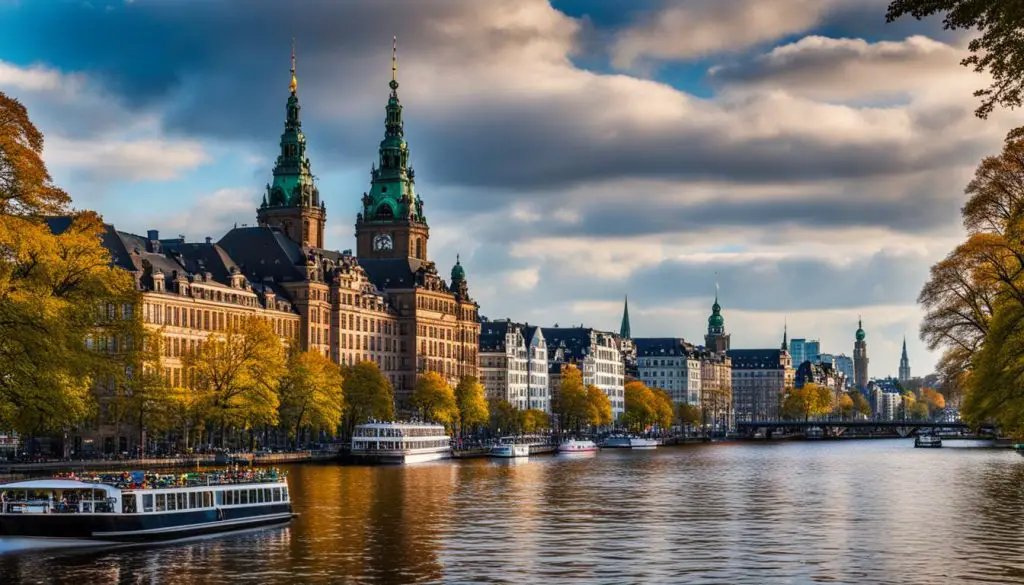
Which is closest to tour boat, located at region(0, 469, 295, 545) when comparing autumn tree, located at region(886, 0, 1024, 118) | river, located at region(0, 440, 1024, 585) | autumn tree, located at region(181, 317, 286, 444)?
river, located at region(0, 440, 1024, 585)

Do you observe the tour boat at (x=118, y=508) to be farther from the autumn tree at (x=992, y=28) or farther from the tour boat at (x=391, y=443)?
the tour boat at (x=391, y=443)

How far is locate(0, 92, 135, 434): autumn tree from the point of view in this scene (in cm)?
6731

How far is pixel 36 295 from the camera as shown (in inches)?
2810

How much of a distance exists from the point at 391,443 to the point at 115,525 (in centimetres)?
9386

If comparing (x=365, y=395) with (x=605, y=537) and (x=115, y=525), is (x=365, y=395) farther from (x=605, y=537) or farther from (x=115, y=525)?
(x=115, y=525)

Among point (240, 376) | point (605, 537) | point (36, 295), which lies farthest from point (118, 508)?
point (240, 376)

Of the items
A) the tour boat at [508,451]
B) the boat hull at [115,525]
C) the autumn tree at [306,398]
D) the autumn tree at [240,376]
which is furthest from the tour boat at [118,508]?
the tour boat at [508,451]

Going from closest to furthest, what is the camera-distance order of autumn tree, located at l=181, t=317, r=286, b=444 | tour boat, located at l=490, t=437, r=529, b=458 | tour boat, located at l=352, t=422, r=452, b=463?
autumn tree, located at l=181, t=317, r=286, b=444 < tour boat, located at l=352, t=422, r=452, b=463 < tour boat, located at l=490, t=437, r=529, b=458

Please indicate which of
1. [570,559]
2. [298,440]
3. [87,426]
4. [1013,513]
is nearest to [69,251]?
[570,559]

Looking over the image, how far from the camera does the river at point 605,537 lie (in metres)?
63.1

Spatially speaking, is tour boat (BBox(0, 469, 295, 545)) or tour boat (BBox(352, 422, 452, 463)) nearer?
tour boat (BBox(0, 469, 295, 545))

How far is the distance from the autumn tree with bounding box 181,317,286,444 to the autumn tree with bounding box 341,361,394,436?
33.4 meters

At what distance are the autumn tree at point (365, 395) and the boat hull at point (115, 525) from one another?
10821cm

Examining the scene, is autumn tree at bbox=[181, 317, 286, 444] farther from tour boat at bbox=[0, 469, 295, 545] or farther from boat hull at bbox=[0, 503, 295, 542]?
boat hull at bbox=[0, 503, 295, 542]
